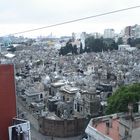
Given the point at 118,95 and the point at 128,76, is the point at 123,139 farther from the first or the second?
the point at 128,76

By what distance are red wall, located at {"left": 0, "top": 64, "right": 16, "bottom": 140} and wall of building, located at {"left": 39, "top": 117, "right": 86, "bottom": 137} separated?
15.0m

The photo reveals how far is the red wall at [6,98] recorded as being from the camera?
40.3 feet

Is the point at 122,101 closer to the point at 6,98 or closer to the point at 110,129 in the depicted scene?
the point at 110,129

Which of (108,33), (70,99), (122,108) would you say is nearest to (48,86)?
(70,99)

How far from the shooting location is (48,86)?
4244 cm

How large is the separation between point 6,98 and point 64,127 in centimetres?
1533

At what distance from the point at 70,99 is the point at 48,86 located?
7.20 meters

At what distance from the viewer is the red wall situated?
40.3 ft

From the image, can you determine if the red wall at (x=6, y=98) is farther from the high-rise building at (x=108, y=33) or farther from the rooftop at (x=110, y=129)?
the high-rise building at (x=108, y=33)

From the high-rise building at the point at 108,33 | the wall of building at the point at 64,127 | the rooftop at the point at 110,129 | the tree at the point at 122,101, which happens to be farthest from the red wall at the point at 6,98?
the high-rise building at the point at 108,33

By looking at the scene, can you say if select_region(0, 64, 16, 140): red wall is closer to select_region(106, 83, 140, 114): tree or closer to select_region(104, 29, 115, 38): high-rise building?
select_region(106, 83, 140, 114): tree

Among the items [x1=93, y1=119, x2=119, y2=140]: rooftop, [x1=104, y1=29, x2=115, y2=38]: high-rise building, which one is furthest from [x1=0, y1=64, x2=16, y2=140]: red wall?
[x1=104, y1=29, x2=115, y2=38]: high-rise building

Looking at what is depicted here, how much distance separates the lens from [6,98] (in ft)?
40.9

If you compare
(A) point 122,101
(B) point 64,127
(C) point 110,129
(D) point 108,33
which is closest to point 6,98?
(C) point 110,129
